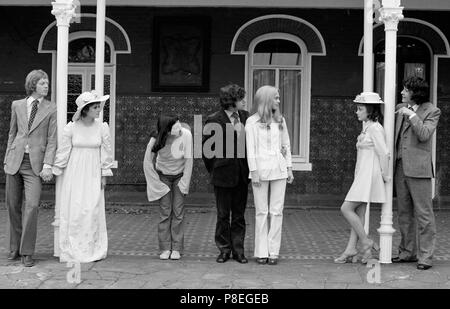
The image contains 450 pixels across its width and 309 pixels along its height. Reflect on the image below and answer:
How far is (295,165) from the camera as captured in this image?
1358 centimetres

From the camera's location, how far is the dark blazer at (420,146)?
792cm

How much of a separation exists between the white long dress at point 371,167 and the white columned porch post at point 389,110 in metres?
0.17

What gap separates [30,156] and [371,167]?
152 inches

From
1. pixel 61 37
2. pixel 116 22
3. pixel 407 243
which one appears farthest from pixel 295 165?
pixel 61 37

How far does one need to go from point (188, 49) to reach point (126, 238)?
15.8ft

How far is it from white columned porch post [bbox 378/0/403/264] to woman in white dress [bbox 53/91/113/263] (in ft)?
10.7

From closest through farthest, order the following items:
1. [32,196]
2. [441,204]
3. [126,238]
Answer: [32,196] < [126,238] < [441,204]

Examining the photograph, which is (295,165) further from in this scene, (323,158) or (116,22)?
(116,22)

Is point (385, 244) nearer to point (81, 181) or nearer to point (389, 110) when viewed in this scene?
point (389, 110)

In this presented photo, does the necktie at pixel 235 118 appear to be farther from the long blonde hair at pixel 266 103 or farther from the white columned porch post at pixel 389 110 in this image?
the white columned porch post at pixel 389 110

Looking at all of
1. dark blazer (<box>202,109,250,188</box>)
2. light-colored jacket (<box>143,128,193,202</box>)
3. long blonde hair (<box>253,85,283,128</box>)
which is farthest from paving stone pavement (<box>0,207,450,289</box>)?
long blonde hair (<box>253,85,283,128</box>)

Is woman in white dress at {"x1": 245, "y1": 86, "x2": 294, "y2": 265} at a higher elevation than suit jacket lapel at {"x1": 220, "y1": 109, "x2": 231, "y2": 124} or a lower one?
lower

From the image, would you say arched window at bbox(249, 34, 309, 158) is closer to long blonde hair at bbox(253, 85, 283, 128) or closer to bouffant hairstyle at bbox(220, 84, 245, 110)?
bouffant hairstyle at bbox(220, 84, 245, 110)

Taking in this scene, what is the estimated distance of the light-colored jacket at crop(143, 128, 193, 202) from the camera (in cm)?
828
